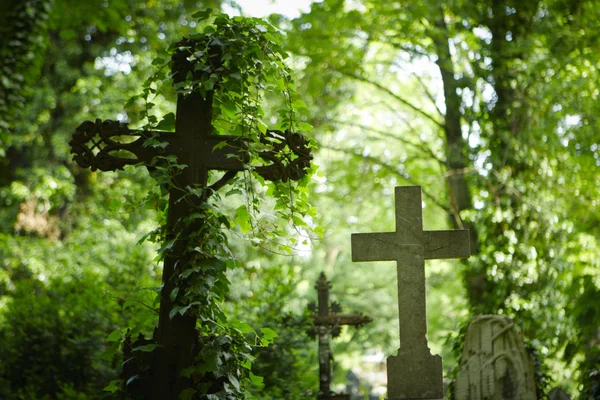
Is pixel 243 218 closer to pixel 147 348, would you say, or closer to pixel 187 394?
pixel 147 348

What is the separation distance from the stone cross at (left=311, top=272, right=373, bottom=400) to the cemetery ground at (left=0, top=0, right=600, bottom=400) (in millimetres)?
22

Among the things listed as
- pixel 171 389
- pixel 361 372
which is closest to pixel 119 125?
pixel 171 389

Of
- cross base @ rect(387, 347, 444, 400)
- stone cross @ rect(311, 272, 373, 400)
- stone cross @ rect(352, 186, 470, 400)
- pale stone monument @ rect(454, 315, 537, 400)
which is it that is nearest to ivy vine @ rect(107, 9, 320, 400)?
stone cross @ rect(352, 186, 470, 400)

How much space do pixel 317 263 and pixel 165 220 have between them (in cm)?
1395

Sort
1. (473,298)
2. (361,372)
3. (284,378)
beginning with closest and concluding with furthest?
1. (284,378)
2. (473,298)
3. (361,372)

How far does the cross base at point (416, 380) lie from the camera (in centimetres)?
407

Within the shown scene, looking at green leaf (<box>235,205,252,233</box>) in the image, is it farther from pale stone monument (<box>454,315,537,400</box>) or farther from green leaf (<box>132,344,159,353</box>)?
pale stone monument (<box>454,315,537,400</box>)

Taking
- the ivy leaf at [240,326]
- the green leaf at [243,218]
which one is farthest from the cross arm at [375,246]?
the ivy leaf at [240,326]

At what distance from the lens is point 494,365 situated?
4891 millimetres

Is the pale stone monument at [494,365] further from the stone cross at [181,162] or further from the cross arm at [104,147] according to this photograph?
the cross arm at [104,147]

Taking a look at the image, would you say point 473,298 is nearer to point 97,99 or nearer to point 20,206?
point 97,99

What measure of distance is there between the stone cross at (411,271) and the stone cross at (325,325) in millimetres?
2296

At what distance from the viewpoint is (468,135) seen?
352 inches

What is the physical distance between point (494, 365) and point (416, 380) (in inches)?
43.6
